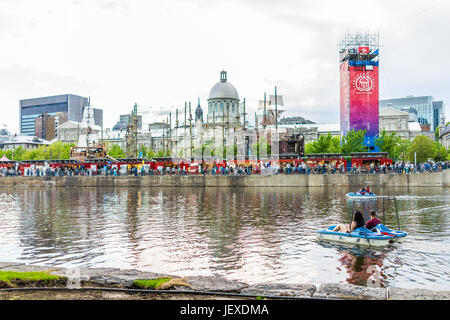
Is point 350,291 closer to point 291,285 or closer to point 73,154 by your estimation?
point 291,285

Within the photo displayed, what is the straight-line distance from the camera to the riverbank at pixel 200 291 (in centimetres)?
886

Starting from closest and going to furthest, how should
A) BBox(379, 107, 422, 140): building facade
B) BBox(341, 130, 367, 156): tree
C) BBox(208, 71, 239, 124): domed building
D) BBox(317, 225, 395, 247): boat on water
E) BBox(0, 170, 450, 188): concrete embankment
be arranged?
BBox(317, 225, 395, 247): boat on water, BBox(0, 170, 450, 188): concrete embankment, BBox(341, 130, 367, 156): tree, BBox(379, 107, 422, 140): building facade, BBox(208, 71, 239, 124): domed building

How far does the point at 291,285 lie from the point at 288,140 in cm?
6918

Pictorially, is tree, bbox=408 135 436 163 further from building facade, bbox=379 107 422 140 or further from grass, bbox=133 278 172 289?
grass, bbox=133 278 172 289

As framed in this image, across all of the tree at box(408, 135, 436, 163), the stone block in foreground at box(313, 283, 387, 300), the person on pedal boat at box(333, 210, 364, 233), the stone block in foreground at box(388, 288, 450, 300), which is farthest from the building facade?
the stone block in foreground at box(313, 283, 387, 300)

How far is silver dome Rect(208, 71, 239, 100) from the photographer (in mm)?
164000

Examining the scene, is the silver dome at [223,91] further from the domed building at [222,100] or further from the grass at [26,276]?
the grass at [26,276]

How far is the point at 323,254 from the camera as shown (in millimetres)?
16672

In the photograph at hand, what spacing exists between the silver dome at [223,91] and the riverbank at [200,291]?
155893 mm

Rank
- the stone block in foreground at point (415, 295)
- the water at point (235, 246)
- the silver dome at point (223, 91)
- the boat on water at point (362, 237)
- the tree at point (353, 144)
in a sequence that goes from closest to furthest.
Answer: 1. the stone block in foreground at point (415, 295)
2. the water at point (235, 246)
3. the boat on water at point (362, 237)
4. the tree at point (353, 144)
5. the silver dome at point (223, 91)

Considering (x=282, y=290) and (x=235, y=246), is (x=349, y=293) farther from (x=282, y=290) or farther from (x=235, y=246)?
(x=235, y=246)

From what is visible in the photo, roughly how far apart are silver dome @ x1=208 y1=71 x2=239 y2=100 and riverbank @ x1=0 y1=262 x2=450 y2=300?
156 m

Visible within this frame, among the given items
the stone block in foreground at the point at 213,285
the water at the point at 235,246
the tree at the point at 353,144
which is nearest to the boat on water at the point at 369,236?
the water at the point at 235,246
